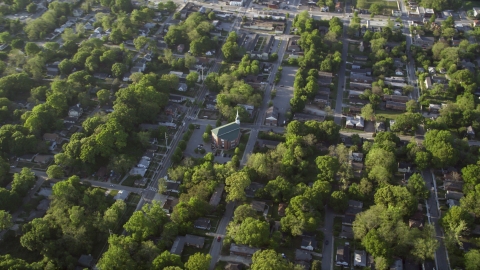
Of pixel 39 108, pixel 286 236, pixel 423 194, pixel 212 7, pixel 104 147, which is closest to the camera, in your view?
pixel 286 236

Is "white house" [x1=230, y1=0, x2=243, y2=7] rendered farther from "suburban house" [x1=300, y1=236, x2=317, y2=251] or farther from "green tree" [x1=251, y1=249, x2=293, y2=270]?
"green tree" [x1=251, y1=249, x2=293, y2=270]

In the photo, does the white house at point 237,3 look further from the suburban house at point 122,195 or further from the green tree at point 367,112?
the suburban house at point 122,195

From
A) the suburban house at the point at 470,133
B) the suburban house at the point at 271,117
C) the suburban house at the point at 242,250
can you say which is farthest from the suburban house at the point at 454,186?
→ the suburban house at the point at 242,250

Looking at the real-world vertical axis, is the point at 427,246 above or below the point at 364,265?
above

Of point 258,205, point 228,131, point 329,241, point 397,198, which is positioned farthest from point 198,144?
point 397,198

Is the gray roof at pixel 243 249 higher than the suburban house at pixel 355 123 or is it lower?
lower

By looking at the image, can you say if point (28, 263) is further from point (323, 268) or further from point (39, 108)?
point (323, 268)

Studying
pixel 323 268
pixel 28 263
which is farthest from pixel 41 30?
pixel 323 268

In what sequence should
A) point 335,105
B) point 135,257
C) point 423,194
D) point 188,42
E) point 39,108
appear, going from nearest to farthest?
1. point 135,257
2. point 423,194
3. point 39,108
4. point 335,105
5. point 188,42
